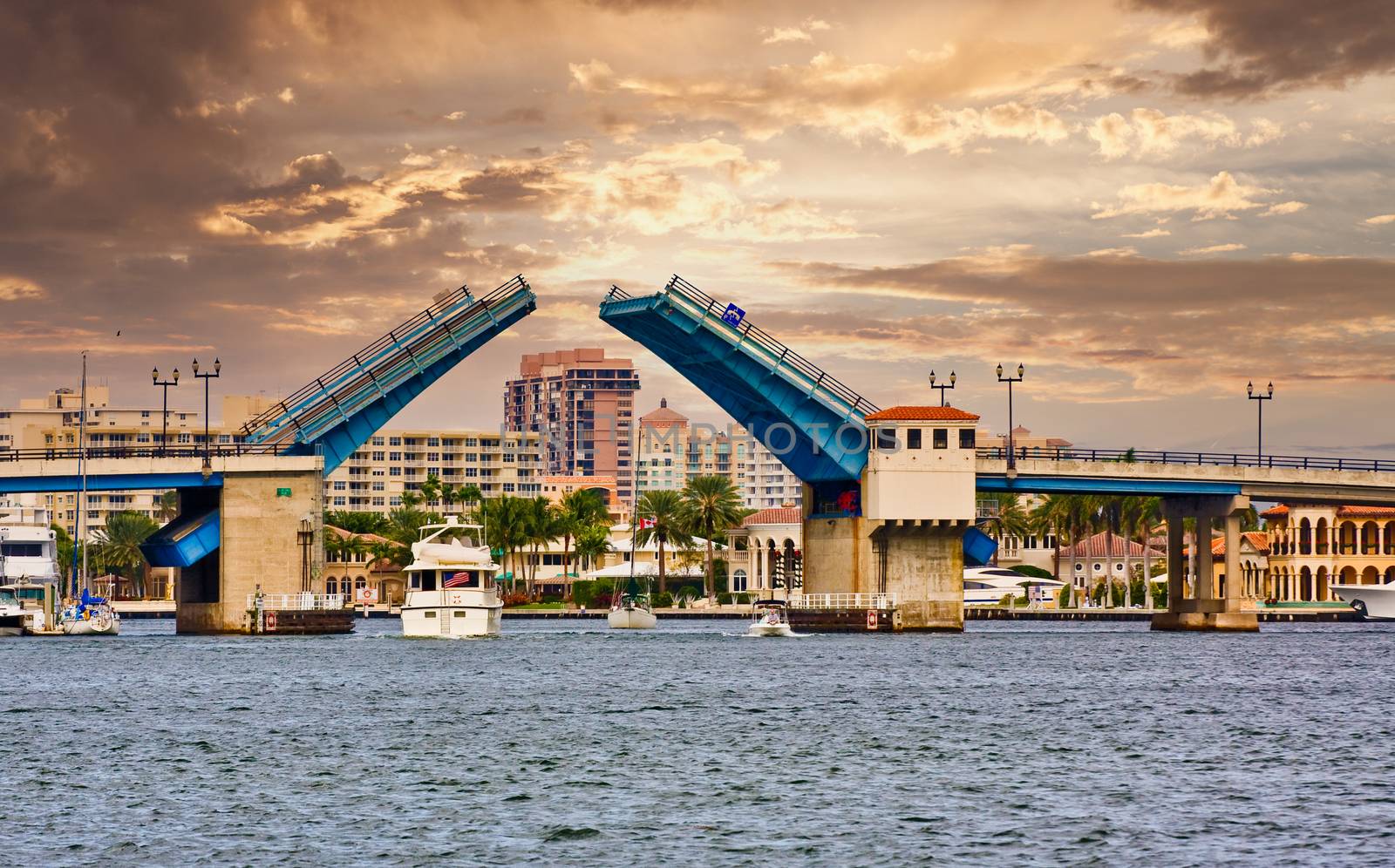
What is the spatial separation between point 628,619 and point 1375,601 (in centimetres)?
5402

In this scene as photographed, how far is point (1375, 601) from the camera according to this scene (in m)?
124

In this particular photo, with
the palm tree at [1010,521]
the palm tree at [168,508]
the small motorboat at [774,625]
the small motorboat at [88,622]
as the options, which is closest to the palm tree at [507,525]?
the palm tree at [1010,521]

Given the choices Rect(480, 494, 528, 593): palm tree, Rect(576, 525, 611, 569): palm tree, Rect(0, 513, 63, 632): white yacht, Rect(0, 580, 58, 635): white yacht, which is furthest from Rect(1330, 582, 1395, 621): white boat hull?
Rect(0, 580, 58, 635): white yacht

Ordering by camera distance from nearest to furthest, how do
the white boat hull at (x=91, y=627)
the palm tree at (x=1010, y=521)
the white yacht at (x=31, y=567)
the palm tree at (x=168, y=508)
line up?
the white yacht at (x=31, y=567), the white boat hull at (x=91, y=627), the palm tree at (x=1010, y=521), the palm tree at (x=168, y=508)

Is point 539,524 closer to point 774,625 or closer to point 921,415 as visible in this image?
point 774,625

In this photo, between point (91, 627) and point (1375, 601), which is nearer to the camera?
point (91, 627)

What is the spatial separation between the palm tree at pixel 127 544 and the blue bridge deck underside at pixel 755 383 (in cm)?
9288

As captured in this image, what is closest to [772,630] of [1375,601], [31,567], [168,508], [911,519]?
[911,519]

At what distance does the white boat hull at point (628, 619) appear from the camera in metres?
99.4

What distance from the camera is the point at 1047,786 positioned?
106 ft

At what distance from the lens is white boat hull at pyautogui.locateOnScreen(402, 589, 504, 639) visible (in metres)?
74.4

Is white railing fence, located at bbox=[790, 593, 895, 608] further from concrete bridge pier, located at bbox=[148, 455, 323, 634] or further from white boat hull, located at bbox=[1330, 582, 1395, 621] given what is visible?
white boat hull, located at bbox=[1330, 582, 1395, 621]

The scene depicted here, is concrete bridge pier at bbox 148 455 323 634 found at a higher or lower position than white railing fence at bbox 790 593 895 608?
higher

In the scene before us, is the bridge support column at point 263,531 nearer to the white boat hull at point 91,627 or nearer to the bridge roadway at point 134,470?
the bridge roadway at point 134,470
